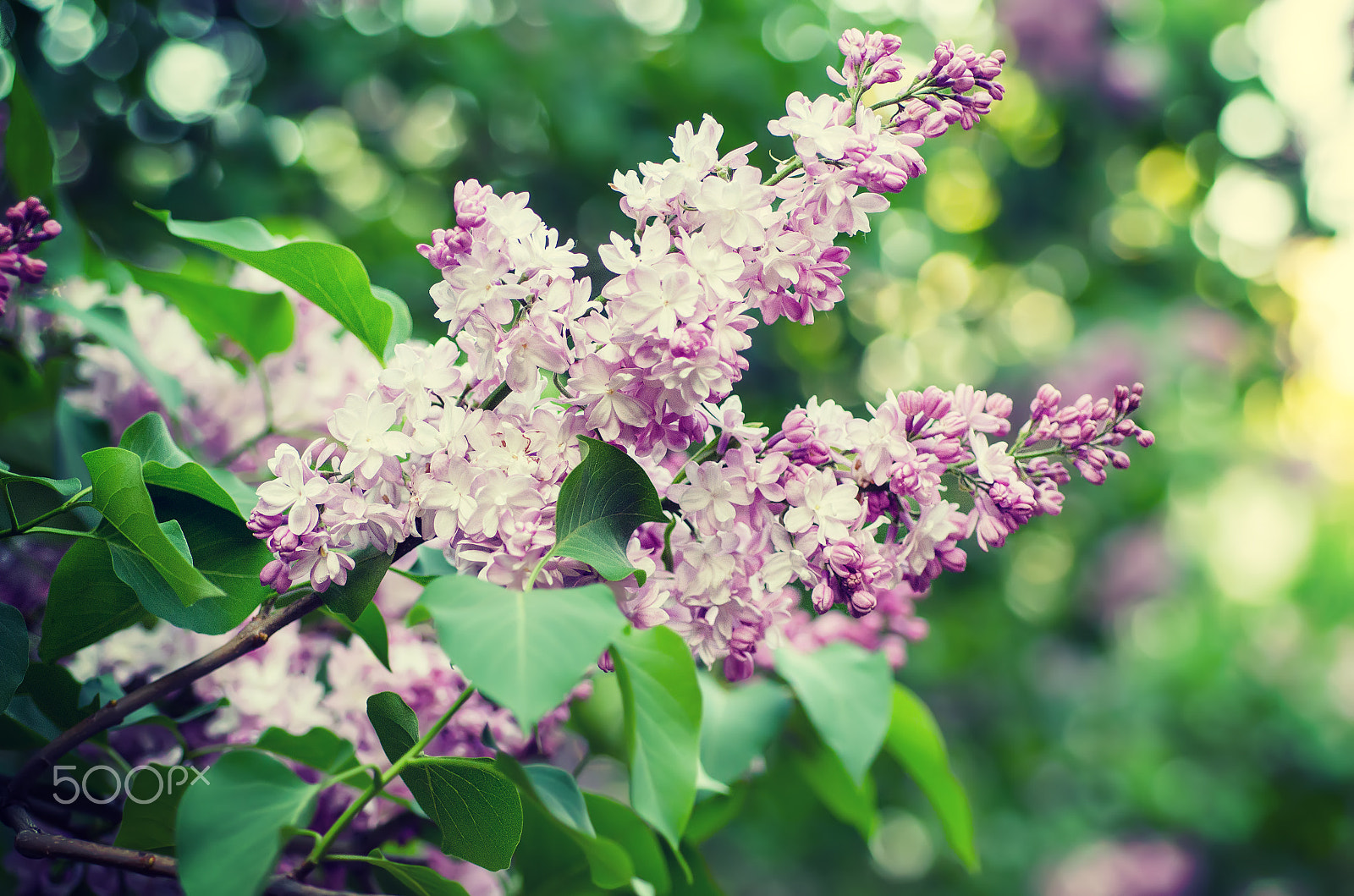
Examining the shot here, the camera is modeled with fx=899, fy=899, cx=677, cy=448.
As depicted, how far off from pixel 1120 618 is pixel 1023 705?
36 cm

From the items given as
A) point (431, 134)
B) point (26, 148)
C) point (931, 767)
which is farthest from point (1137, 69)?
point (26, 148)

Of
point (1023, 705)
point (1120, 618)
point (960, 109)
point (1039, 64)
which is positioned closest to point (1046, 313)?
point (1039, 64)

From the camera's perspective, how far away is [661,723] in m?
0.37

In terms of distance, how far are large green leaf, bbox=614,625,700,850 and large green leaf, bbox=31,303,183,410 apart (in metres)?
0.44

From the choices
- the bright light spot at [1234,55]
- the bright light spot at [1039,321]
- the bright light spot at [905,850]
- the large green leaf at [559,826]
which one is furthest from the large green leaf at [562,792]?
the bright light spot at [905,850]

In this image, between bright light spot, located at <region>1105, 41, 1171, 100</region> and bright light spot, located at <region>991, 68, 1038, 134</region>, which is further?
bright light spot, located at <region>991, 68, 1038, 134</region>

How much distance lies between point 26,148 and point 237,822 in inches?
20.3

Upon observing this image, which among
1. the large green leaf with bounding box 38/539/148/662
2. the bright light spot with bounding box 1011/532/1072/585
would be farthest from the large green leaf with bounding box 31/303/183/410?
the bright light spot with bounding box 1011/532/1072/585

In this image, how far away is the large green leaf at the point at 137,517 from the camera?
14.0 inches

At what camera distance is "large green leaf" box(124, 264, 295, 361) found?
23.8 inches

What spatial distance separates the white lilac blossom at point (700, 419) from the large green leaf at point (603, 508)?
0.04ft

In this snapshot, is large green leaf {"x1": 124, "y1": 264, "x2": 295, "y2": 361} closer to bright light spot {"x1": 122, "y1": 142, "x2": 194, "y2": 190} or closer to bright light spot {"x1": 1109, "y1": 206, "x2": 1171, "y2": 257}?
bright light spot {"x1": 122, "y1": 142, "x2": 194, "y2": 190}

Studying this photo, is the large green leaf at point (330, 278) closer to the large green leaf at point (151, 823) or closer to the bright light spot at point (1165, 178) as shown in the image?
the large green leaf at point (151, 823)

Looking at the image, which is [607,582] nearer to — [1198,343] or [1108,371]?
[1108,371]
